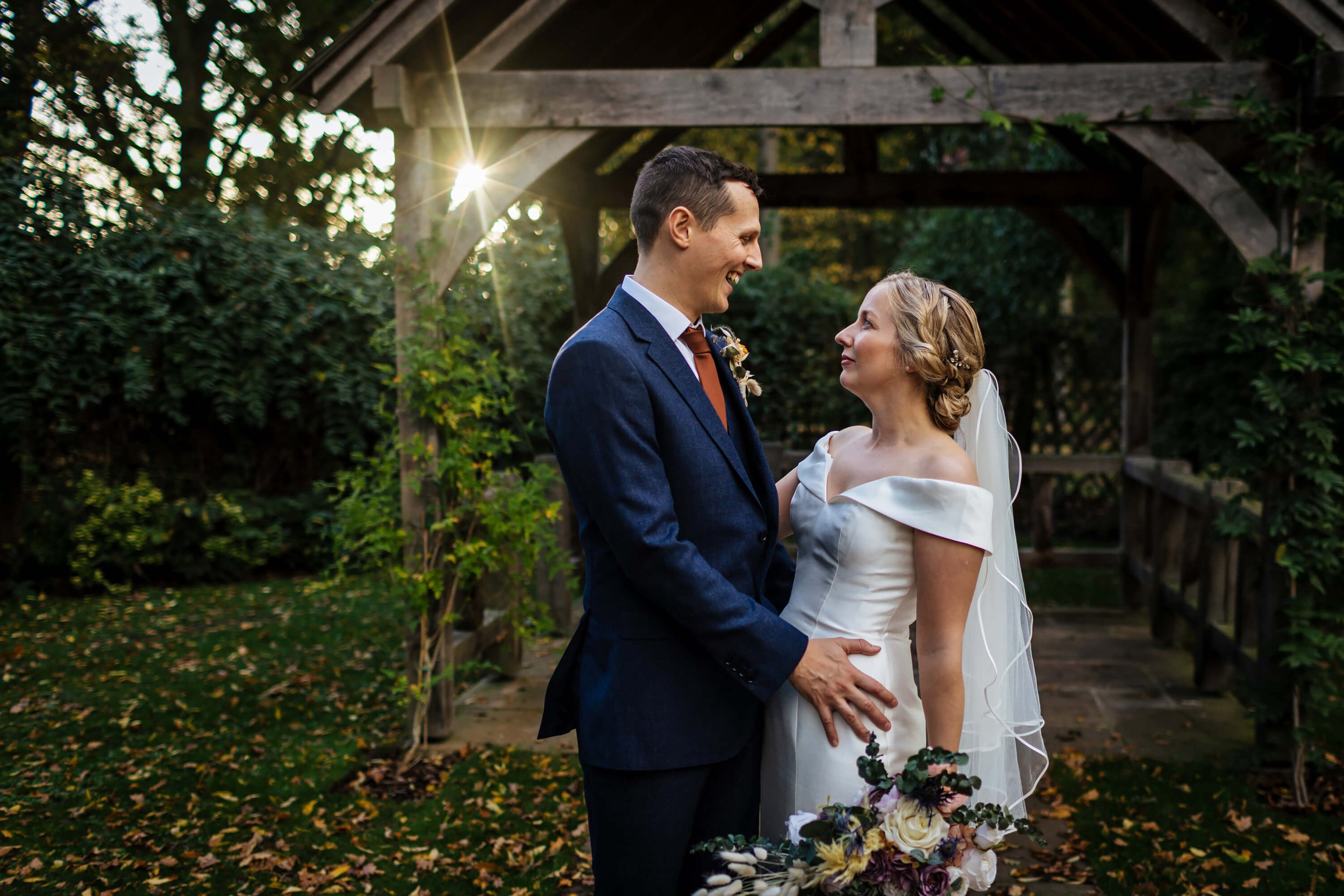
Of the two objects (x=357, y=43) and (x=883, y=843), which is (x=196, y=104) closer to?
(x=357, y=43)

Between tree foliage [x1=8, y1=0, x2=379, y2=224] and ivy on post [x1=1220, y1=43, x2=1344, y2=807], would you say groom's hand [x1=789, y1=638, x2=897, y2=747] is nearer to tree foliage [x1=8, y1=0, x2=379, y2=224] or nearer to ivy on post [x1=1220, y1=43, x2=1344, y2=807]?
ivy on post [x1=1220, y1=43, x2=1344, y2=807]

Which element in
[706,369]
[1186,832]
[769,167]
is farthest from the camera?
[769,167]

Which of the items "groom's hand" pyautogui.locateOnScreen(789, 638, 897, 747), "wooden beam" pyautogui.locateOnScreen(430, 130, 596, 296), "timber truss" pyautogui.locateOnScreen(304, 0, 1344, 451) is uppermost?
"timber truss" pyautogui.locateOnScreen(304, 0, 1344, 451)

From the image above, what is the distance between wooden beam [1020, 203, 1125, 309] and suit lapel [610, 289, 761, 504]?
6.07m

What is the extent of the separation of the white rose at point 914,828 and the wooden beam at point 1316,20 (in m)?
3.81

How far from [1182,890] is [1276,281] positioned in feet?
8.03

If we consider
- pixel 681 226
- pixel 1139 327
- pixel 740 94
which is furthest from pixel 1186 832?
pixel 1139 327

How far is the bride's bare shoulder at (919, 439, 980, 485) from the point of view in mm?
1912

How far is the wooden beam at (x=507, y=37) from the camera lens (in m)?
4.33

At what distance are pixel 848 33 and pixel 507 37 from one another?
1.52 metres

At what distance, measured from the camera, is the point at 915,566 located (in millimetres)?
1910

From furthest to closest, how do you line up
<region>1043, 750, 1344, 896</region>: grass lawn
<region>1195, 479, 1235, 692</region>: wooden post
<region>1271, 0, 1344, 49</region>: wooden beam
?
<region>1195, 479, 1235, 692</region>: wooden post → <region>1271, 0, 1344, 49</region>: wooden beam → <region>1043, 750, 1344, 896</region>: grass lawn

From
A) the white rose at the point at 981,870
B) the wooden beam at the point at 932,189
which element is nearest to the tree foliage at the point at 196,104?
the wooden beam at the point at 932,189

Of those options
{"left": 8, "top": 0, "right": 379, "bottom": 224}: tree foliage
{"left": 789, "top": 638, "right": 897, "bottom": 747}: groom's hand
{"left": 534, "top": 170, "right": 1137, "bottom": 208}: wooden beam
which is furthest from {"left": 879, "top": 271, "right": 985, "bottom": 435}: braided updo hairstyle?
{"left": 8, "top": 0, "right": 379, "bottom": 224}: tree foliage
